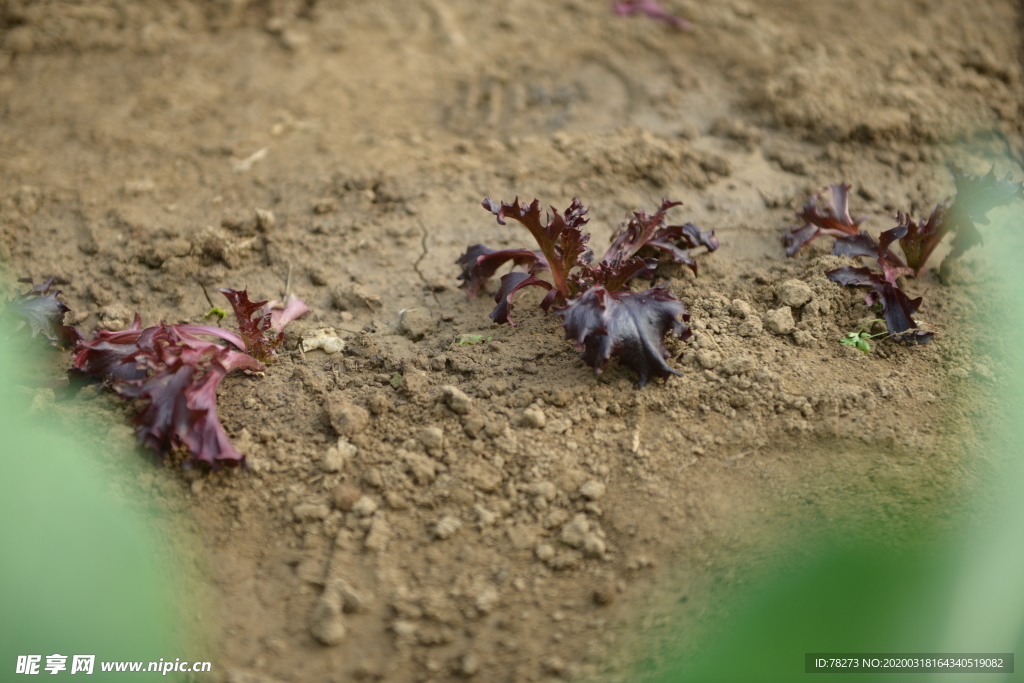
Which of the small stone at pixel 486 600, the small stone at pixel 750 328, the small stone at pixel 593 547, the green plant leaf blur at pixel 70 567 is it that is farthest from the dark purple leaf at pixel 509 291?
the green plant leaf blur at pixel 70 567

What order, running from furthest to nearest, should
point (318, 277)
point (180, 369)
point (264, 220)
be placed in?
1. point (264, 220)
2. point (318, 277)
3. point (180, 369)

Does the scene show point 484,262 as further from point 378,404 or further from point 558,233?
point 378,404

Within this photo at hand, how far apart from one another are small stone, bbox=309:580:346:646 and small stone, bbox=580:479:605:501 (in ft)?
2.73

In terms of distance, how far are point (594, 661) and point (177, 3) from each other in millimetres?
4684

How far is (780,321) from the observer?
9.85 ft

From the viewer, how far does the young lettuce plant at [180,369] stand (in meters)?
2.53

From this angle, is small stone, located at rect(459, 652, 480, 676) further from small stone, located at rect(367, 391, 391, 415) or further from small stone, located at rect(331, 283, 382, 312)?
small stone, located at rect(331, 283, 382, 312)

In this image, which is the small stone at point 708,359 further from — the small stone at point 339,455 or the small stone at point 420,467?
the small stone at point 339,455

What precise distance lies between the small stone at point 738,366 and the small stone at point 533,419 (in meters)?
0.72

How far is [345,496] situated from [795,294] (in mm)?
1956

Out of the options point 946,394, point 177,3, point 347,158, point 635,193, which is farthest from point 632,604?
point 177,3

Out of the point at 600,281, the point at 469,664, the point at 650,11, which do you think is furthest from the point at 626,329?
the point at 650,11

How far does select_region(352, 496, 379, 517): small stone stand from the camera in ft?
8.16

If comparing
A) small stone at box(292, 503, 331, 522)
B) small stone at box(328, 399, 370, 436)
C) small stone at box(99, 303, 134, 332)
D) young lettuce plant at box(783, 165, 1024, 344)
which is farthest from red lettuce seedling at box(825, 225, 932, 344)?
small stone at box(99, 303, 134, 332)
